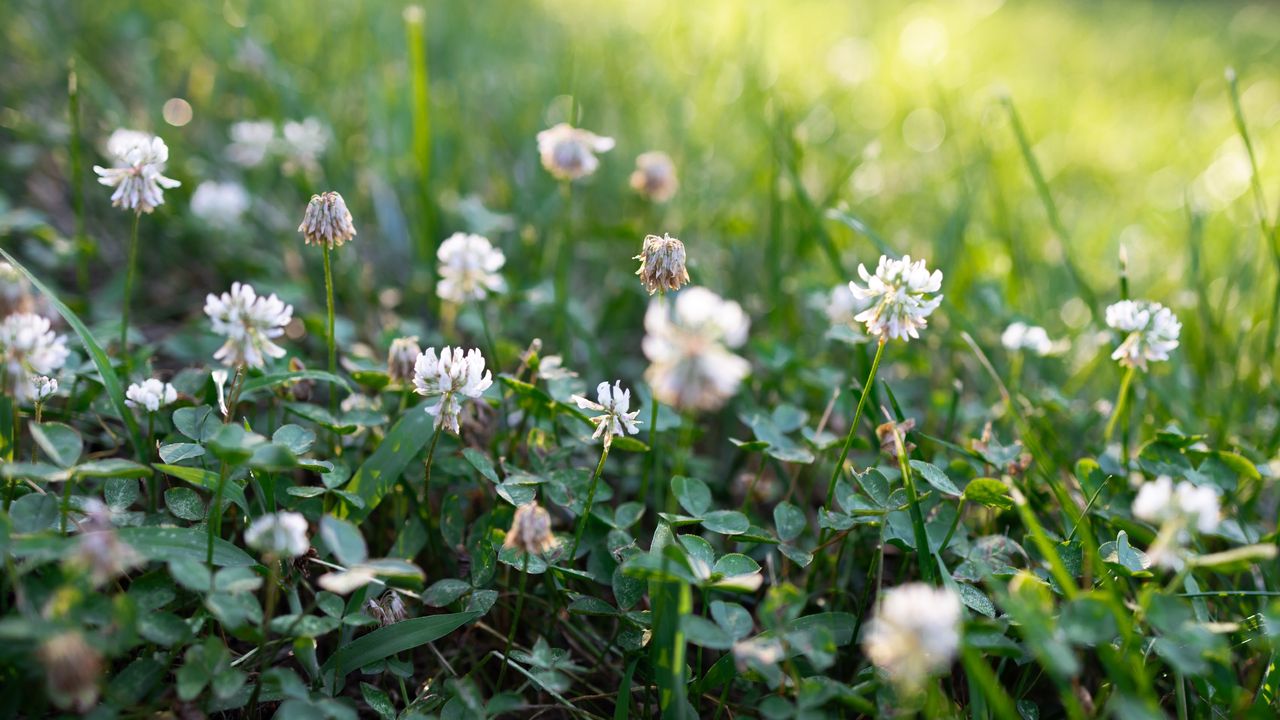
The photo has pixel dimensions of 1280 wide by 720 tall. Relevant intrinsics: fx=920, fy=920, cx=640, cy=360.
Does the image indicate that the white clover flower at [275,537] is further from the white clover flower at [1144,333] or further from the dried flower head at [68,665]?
the white clover flower at [1144,333]

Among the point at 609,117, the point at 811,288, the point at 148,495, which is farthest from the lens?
the point at 609,117

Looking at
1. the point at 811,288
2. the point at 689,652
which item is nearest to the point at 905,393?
the point at 811,288

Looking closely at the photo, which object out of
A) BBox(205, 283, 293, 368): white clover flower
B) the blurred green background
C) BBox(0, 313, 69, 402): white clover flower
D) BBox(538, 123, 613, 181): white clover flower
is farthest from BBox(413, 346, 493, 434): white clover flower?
BBox(538, 123, 613, 181): white clover flower

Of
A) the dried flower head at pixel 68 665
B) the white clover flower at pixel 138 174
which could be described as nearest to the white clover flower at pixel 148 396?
the white clover flower at pixel 138 174

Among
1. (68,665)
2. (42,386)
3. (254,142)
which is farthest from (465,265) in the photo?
(254,142)

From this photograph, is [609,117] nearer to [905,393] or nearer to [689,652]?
[905,393]
